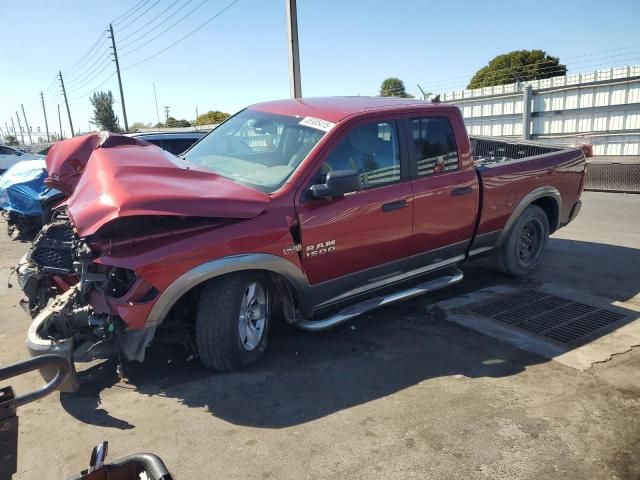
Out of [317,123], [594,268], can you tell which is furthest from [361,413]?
[594,268]

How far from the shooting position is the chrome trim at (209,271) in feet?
10.2

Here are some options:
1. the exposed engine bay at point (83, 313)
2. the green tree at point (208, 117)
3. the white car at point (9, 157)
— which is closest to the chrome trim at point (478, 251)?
the exposed engine bay at point (83, 313)

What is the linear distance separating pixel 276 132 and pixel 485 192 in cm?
213

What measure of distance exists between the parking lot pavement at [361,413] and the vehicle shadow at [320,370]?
1 cm

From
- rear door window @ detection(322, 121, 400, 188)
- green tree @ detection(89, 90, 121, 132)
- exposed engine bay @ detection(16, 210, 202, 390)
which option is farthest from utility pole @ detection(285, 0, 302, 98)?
green tree @ detection(89, 90, 121, 132)

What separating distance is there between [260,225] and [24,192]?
612 cm

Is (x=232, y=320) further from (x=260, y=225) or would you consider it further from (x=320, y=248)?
(x=320, y=248)

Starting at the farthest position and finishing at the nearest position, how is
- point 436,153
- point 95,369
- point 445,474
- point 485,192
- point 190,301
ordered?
point 485,192, point 436,153, point 95,369, point 190,301, point 445,474

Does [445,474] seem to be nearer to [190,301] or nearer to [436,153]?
[190,301]

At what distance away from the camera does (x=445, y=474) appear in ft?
8.39

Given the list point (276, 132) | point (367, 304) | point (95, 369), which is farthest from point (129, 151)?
point (367, 304)

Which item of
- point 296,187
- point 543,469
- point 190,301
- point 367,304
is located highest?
point 296,187

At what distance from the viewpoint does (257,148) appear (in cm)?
429

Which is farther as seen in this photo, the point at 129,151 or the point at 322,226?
the point at 129,151
